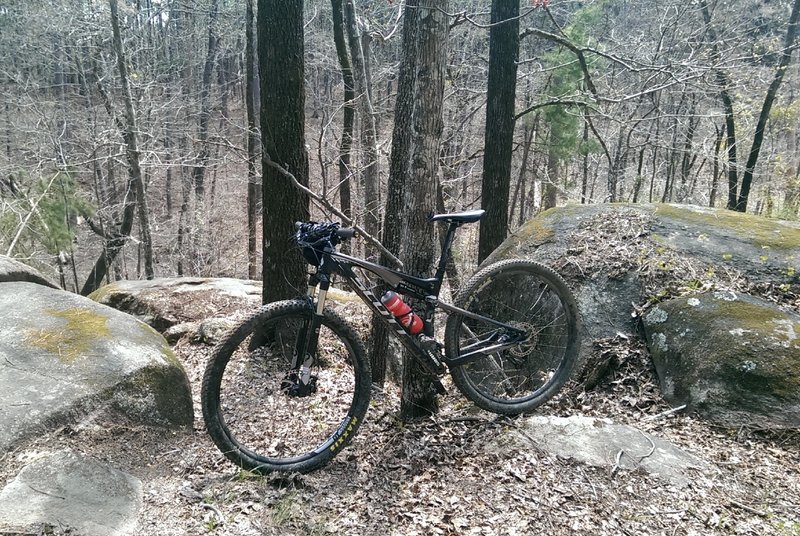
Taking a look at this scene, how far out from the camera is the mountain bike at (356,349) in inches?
118

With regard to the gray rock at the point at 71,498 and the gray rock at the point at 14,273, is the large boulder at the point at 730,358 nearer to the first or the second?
the gray rock at the point at 71,498

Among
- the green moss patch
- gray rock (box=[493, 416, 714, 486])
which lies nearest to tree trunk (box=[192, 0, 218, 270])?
the green moss patch

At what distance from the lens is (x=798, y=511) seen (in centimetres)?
264

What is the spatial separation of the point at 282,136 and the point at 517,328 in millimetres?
2889

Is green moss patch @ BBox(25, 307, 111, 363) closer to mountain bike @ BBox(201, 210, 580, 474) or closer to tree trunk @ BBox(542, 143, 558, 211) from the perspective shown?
mountain bike @ BBox(201, 210, 580, 474)

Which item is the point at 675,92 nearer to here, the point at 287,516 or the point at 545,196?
the point at 545,196

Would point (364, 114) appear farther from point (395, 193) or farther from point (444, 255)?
point (444, 255)

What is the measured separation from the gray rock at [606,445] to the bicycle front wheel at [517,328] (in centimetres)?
30

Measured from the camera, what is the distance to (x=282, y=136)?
4910 millimetres

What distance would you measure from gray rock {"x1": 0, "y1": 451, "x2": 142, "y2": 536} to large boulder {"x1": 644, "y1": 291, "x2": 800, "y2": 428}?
352cm

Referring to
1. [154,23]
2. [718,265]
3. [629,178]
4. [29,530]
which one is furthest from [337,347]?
[154,23]

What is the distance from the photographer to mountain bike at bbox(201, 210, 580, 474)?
299 centimetres

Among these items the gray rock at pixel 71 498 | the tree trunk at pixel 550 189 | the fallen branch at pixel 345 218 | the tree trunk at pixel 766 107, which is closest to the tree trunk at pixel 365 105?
the fallen branch at pixel 345 218

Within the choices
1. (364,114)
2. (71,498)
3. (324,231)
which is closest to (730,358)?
(324,231)
